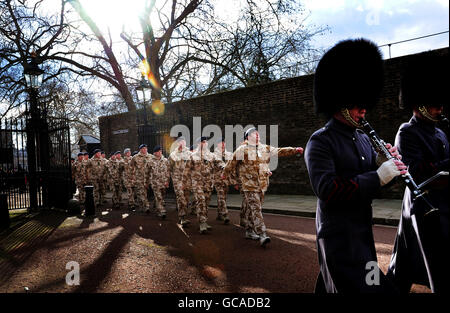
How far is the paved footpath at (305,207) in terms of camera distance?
6535mm

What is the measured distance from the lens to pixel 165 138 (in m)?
14.6

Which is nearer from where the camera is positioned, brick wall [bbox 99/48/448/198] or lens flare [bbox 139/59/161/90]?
brick wall [bbox 99/48/448/198]

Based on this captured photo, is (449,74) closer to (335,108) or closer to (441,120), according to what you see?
(441,120)

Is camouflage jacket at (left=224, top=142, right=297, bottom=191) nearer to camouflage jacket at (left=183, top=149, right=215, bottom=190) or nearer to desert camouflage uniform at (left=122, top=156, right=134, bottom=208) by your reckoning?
camouflage jacket at (left=183, top=149, right=215, bottom=190)

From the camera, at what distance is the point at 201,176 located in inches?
295

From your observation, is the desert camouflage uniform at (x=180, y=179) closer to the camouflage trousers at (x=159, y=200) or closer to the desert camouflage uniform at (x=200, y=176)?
the desert camouflage uniform at (x=200, y=176)

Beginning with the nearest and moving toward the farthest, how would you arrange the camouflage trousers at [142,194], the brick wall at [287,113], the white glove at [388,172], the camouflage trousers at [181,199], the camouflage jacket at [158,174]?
1. the white glove at [388,172]
2. the camouflage trousers at [181,199]
3. the brick wall at [287,113]
4. the camouflage jacket at [158,174]
5. the camouflage trousers at [142,194]

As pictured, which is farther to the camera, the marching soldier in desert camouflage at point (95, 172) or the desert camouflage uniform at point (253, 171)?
the marching soldier in desert camouflage at point (95, 172)

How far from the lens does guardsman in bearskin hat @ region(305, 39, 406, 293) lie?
6.14ft

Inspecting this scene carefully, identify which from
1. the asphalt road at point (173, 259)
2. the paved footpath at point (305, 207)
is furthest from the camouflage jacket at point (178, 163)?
the paved footpath at point (305, 207)

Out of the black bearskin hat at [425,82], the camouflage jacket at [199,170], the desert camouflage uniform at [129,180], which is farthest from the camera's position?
the desert camouflage uniform at [129,180]

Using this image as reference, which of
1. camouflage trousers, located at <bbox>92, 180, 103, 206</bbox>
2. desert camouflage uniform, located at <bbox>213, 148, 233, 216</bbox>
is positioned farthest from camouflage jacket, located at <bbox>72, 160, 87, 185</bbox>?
desert camouflage uniform, located at <bbox>213, 148, 233, 216</bbox>
